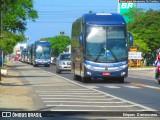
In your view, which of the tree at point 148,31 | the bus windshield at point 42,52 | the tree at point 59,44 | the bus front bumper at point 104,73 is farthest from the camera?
the tree at point 59,44

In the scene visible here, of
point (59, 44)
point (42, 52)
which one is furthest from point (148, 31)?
point (59, 44)

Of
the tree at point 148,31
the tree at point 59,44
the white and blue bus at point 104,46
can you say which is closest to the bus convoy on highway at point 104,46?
the white and blue bus at point 104,46

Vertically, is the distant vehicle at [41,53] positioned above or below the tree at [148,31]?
below

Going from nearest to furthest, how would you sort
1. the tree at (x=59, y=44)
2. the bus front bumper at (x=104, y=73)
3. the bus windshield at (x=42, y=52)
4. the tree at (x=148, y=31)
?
the bus front bumper at (x=104, y=73)
the bus windshield at (x=42, y=52)
the tree at (x=148, y=31)
the tree at (x=59, y=44)

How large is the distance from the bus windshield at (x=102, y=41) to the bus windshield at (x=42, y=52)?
5046cm

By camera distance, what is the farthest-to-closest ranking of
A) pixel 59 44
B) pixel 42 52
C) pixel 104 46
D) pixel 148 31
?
1. pixel 59 44
2. pixel 148 31
3. pixel 42 52
4. pixel 104 46

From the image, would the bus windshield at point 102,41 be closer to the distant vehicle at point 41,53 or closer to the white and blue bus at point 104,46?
the white and blue bus at point 104,46

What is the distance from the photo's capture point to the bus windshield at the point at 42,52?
82.2 meters

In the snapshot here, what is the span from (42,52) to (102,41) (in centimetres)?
5060

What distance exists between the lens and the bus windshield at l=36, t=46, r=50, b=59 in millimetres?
82188

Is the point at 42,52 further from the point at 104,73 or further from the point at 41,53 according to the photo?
the point at 104,73

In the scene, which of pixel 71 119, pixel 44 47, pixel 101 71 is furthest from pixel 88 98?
pixel 44 47

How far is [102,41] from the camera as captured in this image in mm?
32031

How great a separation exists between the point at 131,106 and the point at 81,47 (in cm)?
1562
